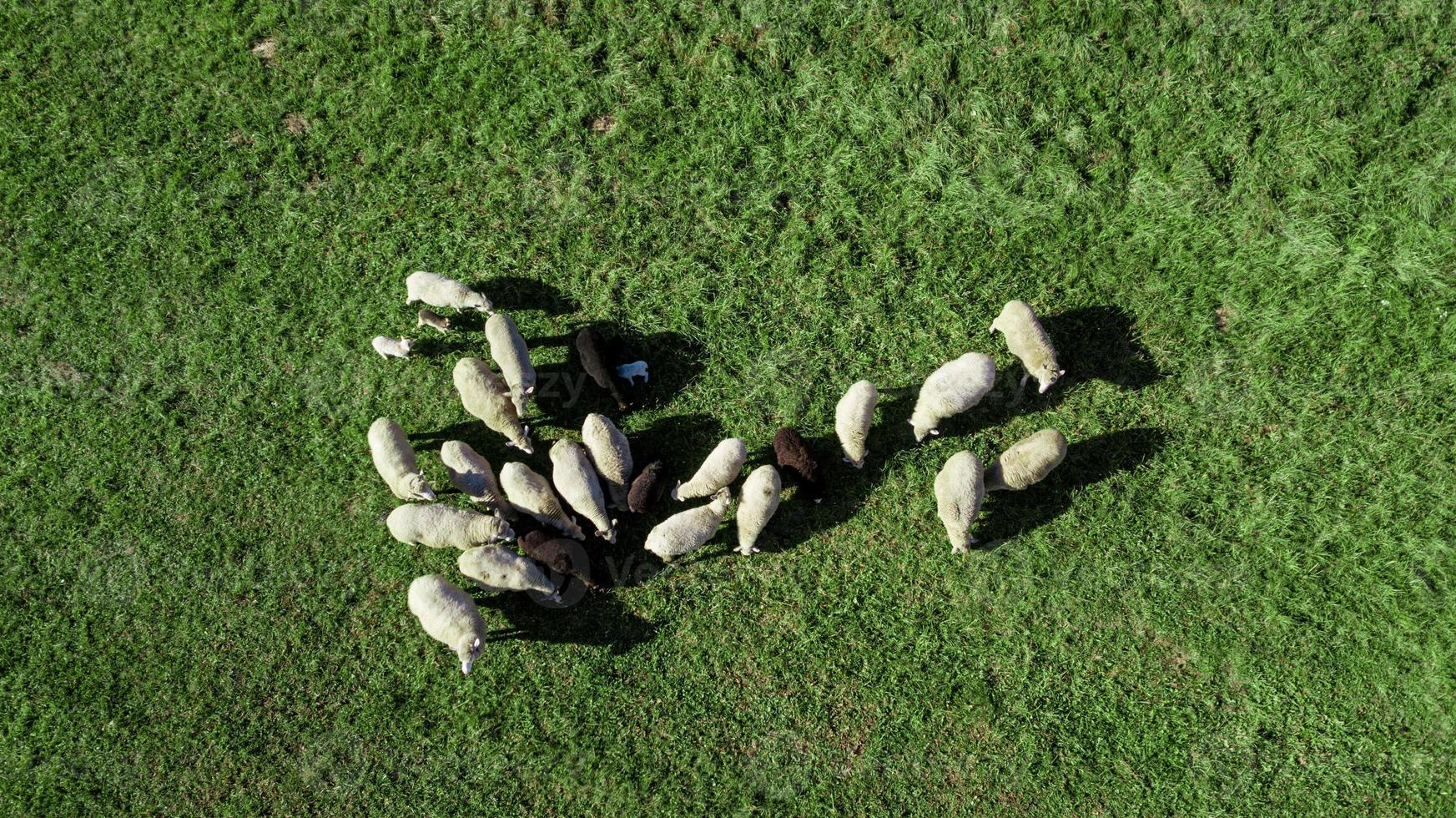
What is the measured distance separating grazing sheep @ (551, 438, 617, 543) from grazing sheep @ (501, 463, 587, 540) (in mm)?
126

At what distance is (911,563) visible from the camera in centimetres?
642

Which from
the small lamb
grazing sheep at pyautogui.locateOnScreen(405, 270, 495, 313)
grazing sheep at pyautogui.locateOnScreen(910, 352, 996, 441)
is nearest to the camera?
grazing sheep at pyautogui.locateOnScreen(910, 352, 996, 441)

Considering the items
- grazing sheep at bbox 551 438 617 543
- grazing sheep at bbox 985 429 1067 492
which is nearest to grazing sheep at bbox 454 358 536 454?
grazing sheep at bbox 551 438 617 543

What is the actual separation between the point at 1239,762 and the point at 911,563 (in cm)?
Answer: 326

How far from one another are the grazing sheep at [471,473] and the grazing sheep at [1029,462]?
435 cm

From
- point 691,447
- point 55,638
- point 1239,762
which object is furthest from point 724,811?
point 55,638

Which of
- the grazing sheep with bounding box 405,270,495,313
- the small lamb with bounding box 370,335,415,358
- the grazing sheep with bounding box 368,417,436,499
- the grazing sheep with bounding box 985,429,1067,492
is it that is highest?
the grazing sheep with bounding box 405,270,495,313

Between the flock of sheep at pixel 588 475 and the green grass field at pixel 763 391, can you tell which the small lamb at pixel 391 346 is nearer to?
the green grass field at pixel 763 391

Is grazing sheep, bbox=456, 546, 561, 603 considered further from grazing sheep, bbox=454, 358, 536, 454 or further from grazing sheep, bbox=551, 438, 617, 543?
grazing sheep, bbox=454, 358, 536, 454

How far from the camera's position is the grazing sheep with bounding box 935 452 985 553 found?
5949 mm

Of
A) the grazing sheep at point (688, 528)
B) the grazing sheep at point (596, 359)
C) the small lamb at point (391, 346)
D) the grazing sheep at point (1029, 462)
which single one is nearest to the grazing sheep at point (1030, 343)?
the grazing sheep at point (1029, 462)

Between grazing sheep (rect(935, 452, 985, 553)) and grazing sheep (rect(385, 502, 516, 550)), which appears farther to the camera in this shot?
grazing sheep (rect(385, 502, 516, 550))

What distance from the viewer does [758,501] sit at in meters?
6.05

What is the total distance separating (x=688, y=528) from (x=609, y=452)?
95 cm
